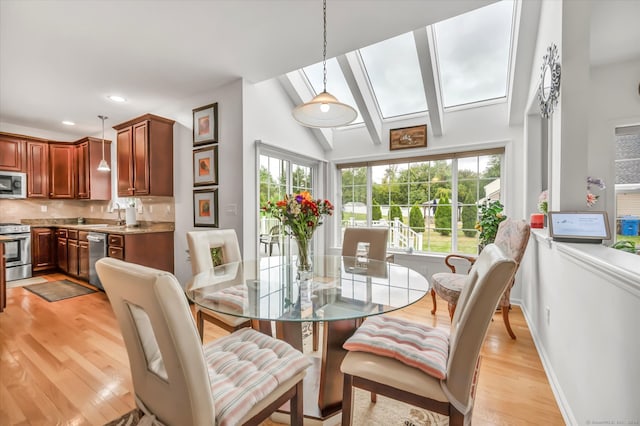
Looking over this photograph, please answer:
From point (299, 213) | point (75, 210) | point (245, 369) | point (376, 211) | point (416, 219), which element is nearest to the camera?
point (245, 369)

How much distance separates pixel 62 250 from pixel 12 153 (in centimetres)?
170

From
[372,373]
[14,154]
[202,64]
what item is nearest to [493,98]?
[202,64]

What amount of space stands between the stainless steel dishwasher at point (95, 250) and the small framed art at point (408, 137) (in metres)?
4.21

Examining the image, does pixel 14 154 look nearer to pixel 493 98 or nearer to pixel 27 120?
pixel 27 120

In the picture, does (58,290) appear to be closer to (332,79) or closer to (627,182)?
(332,79)

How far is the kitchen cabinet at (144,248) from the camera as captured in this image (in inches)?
134

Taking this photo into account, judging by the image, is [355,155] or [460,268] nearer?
[460,268]

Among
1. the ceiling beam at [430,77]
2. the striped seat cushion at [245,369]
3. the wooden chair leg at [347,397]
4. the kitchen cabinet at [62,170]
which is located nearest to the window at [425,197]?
the ceiling beam at [430,77]

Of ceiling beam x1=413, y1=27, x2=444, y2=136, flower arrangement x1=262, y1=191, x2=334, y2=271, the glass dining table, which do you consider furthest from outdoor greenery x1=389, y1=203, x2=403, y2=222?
flower arrangement x1=262, y1=191, x2=334, y2=271

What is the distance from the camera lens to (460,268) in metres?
3.77

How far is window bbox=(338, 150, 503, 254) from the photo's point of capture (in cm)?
380

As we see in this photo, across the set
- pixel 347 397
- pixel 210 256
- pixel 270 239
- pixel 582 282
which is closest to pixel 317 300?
pixel 347 397

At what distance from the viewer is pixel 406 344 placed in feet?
4.34

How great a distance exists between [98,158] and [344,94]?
439 cm
